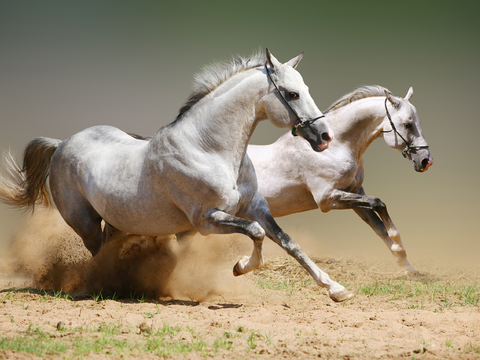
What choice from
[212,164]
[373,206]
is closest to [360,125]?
[373,206]

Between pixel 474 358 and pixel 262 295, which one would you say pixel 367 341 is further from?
pixel 262 295

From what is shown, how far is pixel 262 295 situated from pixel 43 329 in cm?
213

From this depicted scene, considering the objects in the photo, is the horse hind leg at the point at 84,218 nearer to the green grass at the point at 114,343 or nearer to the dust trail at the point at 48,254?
the dust trail at the point at 48,254

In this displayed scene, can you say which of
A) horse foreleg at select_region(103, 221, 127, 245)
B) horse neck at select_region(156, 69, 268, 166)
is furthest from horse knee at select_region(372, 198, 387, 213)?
horse foreleg at select_region(103, 221, 127, 245)

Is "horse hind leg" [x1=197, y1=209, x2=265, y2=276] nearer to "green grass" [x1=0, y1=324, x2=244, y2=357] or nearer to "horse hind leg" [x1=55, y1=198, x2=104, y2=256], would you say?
"green grass" [x1=0, y1=324, x2=244, y2=357]

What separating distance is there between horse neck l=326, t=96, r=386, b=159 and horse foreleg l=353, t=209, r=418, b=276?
2.18 ft

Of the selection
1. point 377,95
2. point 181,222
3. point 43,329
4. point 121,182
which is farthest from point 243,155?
point 377,95

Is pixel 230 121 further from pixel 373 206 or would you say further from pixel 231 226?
pixel 373 206

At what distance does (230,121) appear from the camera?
3.83 m

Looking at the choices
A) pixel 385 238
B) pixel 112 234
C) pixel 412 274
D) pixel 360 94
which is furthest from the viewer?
pixel 360 94

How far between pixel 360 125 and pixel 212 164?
7.34 feet

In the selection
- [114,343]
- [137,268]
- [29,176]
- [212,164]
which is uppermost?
[212,164]

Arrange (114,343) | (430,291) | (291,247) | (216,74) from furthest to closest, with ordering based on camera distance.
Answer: (430,291)
(216,74)
(291,247)
(114,343)

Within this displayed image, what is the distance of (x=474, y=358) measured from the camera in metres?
2.64
